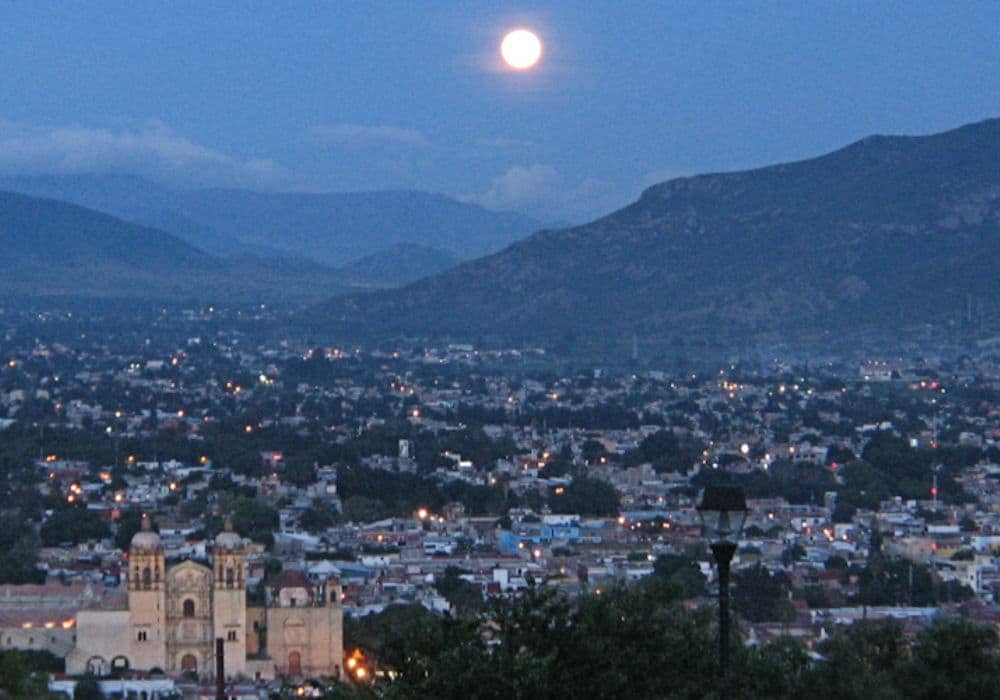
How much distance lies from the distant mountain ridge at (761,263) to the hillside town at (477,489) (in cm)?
1639

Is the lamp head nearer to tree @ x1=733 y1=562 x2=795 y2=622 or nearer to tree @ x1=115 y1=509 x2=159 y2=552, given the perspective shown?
tree @ x1=733 y1=562 x2=795 y2=622

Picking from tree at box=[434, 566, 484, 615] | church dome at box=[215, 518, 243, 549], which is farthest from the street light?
tree at box=[434, 566, 484, 615]

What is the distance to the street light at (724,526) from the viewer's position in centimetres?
1093

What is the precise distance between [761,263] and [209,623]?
111m

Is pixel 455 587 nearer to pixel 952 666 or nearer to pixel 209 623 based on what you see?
pixel 209 623

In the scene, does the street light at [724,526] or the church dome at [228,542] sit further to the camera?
the church dome at [228,542]

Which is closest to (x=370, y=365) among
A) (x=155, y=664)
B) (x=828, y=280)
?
(x=828, y=280)

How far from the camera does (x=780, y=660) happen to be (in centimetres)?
1750

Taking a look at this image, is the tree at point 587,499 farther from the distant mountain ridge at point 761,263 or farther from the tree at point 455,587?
the distant mountain ridge at point 761,263

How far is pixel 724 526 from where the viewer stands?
432 inches

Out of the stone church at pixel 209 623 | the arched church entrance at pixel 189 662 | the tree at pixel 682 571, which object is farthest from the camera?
the tree at pixel 682 571

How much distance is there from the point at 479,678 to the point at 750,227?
138 metres

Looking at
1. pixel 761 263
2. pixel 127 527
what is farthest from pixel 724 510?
pixel 761 263

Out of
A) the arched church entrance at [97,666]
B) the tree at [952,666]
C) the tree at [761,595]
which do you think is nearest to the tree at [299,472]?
the tree at [761,595]
